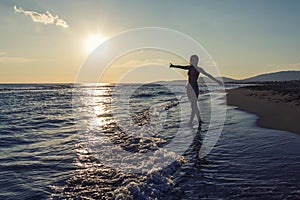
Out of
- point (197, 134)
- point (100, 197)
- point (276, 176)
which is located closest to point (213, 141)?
point (197, 134)

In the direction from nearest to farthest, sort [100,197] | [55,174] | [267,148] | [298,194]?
[298,194], [100,197], [55,174], [267,148]

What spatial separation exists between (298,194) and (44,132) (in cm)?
1137

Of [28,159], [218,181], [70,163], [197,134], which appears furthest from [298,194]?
[28,159]

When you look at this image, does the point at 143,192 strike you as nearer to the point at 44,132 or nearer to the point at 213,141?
the point at 213,141

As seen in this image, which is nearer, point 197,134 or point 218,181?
point 218,181

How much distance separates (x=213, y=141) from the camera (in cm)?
919

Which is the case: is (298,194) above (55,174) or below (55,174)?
above

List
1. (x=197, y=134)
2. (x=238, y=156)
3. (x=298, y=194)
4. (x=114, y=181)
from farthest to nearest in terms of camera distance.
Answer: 1. (x=197, y=134)
2. (x=238, y=156)
3. (x=114, y=181)
4. (x=298, y=194)

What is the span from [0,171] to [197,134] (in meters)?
7.08

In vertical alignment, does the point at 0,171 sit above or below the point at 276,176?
below

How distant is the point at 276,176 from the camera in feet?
17.8

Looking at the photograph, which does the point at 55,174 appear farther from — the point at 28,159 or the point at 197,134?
the point at 197,134

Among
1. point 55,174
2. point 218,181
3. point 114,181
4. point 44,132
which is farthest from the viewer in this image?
point 44,132

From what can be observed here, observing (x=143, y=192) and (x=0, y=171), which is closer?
(x=143, y=192)
